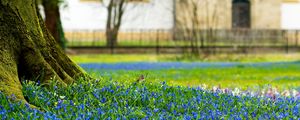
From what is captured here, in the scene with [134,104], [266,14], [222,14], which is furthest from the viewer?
[266,14]

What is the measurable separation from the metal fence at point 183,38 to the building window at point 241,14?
2918 mm

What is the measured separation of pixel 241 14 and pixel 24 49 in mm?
46218

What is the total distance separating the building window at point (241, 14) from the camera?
172ft

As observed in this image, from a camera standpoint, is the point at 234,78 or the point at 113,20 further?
the point at 113,20

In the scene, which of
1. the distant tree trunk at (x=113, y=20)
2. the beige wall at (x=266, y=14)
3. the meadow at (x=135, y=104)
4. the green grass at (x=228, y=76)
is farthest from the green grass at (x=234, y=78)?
the beige wall at (x=266, y=14)

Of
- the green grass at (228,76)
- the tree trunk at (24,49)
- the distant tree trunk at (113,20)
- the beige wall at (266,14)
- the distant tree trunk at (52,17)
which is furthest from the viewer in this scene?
the beige wall at (266,14)

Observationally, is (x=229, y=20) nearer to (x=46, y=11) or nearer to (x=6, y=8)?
(x=46, y=11)

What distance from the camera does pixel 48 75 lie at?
8.01 m

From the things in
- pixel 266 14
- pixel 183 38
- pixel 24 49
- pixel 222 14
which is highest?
pixel 24 49

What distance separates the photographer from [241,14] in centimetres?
5356

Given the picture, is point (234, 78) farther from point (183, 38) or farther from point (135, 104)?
point (183, 38)

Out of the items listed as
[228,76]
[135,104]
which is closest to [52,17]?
[228,76]

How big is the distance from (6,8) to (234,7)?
149ft

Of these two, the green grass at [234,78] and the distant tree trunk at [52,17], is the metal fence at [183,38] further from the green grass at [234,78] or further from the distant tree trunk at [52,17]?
the green grass at [234,78]
